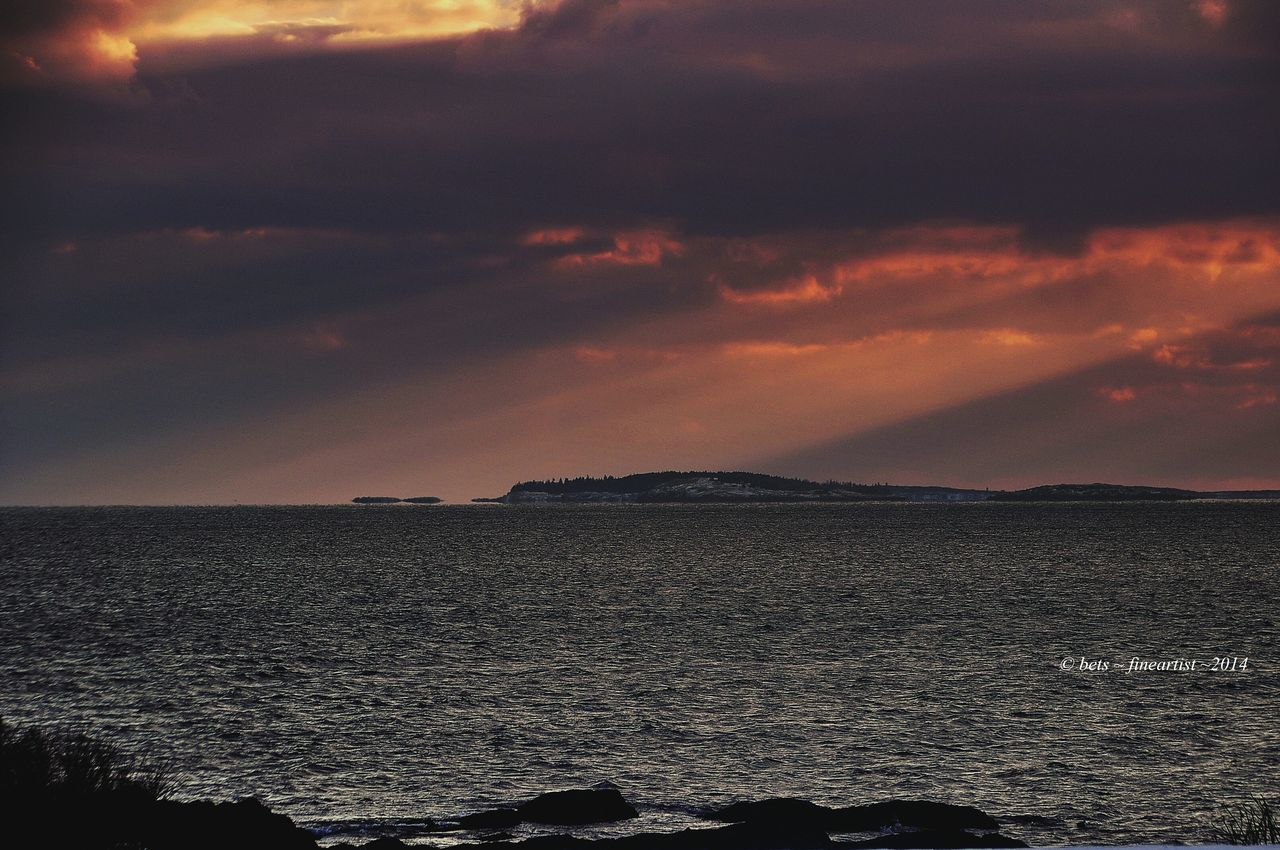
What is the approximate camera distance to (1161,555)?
14688cm

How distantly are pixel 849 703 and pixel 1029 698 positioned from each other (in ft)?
23.4

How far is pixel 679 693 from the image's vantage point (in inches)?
1828

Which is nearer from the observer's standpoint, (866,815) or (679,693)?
(866,815)

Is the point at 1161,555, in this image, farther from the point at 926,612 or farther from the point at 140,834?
the point at 140,834

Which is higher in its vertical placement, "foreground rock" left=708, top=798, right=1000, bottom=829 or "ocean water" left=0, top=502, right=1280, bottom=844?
"foreground rock" left=708, top=798, right=1000, bottom=829

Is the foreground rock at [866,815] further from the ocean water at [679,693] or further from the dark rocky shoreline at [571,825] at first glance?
the ocean water at [679,693]

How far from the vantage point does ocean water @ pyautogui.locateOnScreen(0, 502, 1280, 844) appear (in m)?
31.7

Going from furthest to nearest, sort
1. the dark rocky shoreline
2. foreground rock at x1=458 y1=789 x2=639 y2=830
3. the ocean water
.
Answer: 1. the ocean water
2. foreground rock at x1=458 y1=789 x2=639 y2=830
3. the dark rocky shoreline

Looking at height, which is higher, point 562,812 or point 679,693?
point 562,812

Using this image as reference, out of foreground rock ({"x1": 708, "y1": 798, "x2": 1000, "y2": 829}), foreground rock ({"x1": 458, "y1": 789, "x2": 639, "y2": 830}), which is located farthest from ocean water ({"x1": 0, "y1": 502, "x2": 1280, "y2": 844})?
foreground rock ({"x1": 708, "y1": 798, "x2": 1000, "y2": 829})

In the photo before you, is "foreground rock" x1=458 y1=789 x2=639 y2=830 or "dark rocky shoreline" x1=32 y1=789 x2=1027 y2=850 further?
"foreground rock" x1=458 y1=789 x2=639 y2=830

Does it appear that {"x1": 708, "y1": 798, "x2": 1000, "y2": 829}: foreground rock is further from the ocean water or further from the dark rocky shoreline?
the ocean water

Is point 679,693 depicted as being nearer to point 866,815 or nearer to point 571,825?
point 571,825

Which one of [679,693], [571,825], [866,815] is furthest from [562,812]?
[679,693]
